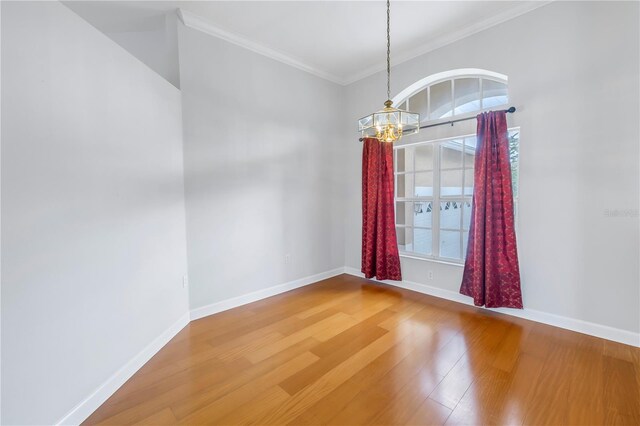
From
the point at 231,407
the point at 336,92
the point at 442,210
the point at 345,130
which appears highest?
the point at 336,92

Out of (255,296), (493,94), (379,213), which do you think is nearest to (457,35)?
(493,94)

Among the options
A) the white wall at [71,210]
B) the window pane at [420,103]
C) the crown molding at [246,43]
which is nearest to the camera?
the white wall at [71,210]

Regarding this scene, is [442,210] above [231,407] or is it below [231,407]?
above

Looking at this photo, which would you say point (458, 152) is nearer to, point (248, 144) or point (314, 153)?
point (314, 153)

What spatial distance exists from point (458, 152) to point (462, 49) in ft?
3.82

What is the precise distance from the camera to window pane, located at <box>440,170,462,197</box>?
351 centimetres

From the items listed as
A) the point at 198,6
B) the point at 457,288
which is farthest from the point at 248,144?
the point at 457,288

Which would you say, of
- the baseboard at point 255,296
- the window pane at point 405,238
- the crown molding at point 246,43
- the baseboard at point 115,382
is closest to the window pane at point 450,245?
the window pane at point 405,238

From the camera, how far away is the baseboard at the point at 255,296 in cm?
308

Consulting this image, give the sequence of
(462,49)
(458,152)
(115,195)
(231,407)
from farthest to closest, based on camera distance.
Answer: (458,152)
(462,49)
(115,195)
(231,407)

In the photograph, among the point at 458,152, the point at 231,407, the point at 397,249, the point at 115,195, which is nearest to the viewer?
the point at 231,407

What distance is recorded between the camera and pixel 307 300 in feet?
11.6

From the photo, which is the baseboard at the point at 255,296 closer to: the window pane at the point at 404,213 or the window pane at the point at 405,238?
the window pane at the point at 405,238

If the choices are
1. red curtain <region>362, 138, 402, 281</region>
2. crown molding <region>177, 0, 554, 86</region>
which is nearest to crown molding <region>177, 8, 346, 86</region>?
crown molding <region>177, 0, 554, 86</region>
